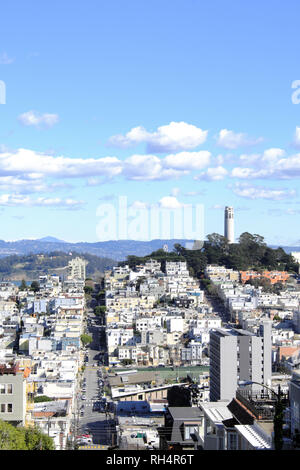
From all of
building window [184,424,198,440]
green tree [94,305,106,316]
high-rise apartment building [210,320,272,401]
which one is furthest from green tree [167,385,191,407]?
green tree [94,305,106,316]

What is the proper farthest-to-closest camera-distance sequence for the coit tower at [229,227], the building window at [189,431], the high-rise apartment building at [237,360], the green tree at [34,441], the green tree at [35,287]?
the coit tower at [229,227] < the green tree at [35,287] < the high-rise apartment building at [237,360] < the building window at [189,431] < the green tree at [34,441]

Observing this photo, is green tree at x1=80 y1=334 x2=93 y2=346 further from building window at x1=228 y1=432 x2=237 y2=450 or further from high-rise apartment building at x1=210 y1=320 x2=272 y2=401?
building window at x1=228 y1=432 x2=237 y2=450

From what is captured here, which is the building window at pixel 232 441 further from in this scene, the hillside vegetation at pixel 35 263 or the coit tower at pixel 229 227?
the hillside vegetation at pixel 35 263

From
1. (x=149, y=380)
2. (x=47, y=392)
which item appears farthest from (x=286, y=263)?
(x=47, y=392)

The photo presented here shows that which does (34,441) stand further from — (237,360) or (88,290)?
(88,290)

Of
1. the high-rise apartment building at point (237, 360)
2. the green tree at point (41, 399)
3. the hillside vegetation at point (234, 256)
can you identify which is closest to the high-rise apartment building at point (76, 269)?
the hillside vegetation at point (234, 256)
